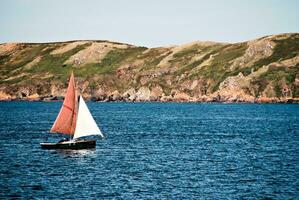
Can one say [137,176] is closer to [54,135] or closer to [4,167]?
[4,167]

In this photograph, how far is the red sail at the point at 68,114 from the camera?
249 ft

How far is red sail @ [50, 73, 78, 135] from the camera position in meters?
76.0

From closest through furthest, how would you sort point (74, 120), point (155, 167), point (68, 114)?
point (155, 167), point (74, 120), point (68, 114)

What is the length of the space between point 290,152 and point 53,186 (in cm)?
3747

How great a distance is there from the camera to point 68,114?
250 feet

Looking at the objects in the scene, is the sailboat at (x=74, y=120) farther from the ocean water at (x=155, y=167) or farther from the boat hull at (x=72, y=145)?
the ocean water at (x=155, y=167)

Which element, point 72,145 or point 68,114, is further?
point 68,114

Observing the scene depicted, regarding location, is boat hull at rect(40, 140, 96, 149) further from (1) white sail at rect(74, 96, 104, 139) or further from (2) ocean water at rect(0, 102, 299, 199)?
(1) white sail at rect(74, 96, 104, 139)

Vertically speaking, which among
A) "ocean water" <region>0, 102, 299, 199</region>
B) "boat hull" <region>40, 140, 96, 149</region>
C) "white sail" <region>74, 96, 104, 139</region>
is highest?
"white sail" <region>74, 96, 104, 139</region>

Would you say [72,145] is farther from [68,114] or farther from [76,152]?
[68,114]

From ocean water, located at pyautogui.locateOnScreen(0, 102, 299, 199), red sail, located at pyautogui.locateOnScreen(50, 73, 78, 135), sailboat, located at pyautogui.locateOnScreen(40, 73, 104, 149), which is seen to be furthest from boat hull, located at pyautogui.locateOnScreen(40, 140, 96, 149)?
red sail, located at pyautogui.locateOnScreen(50, 73, 78, 135)

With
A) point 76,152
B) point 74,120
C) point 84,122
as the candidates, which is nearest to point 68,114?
point 74,120

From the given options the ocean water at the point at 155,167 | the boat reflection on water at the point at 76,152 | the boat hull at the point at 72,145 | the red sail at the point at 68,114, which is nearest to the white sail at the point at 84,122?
the red sail at the point at 68,114

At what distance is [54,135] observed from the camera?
9919cm
